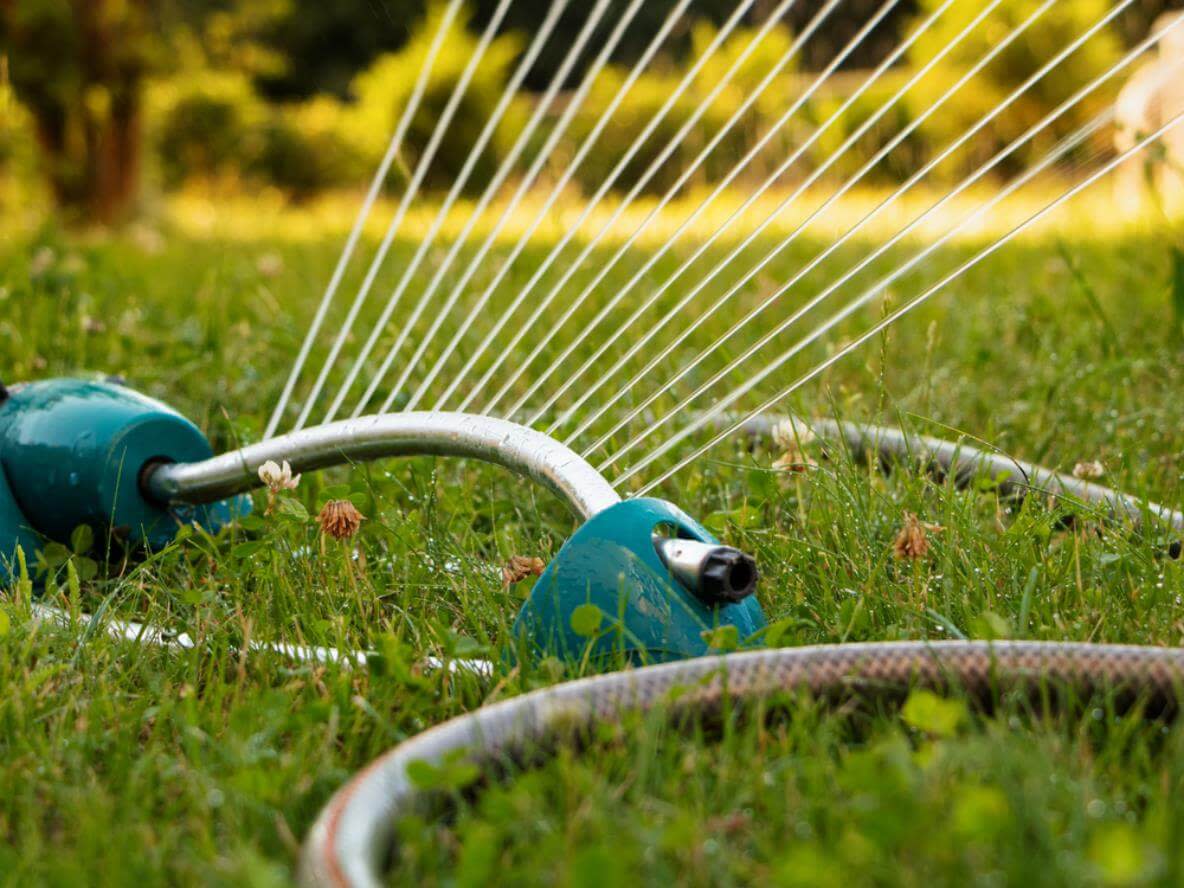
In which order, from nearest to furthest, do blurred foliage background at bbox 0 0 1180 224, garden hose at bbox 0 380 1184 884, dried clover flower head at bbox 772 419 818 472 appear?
garden hose at bbox 0 380 1184 884 < dried clover flower head at bbox 772 419 818 472 < blurred foliage background at bbox 0 0 1180 224

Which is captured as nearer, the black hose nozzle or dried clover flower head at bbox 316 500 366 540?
the black hose nozzle

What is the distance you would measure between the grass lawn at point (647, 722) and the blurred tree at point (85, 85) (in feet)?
19.0

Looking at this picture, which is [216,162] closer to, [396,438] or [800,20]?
[800,20]

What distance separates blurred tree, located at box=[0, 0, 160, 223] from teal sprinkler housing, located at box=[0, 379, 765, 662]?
607 cm

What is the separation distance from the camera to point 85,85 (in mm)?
7695

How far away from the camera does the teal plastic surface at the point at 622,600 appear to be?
112 cm

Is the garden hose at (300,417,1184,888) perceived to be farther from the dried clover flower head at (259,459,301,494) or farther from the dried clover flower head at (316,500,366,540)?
the dried clover flower head at (259,459,301,494)

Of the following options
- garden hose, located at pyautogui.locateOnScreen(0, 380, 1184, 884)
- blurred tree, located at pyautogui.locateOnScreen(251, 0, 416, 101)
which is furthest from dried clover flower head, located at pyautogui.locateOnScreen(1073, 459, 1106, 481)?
blurred tree, located at pyautogui.locateOnScreen(251, 0, 416, 101)

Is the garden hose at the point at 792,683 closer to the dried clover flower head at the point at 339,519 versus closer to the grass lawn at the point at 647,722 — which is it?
the grass lawn at the point at 647,722

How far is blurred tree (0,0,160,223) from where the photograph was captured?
24.1 feet

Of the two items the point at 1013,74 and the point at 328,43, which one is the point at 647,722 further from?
the point at 328,43

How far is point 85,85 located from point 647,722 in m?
7.77

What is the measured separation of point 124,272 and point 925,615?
333 centimetres

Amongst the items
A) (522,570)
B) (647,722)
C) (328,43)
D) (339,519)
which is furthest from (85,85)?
(328,43)
